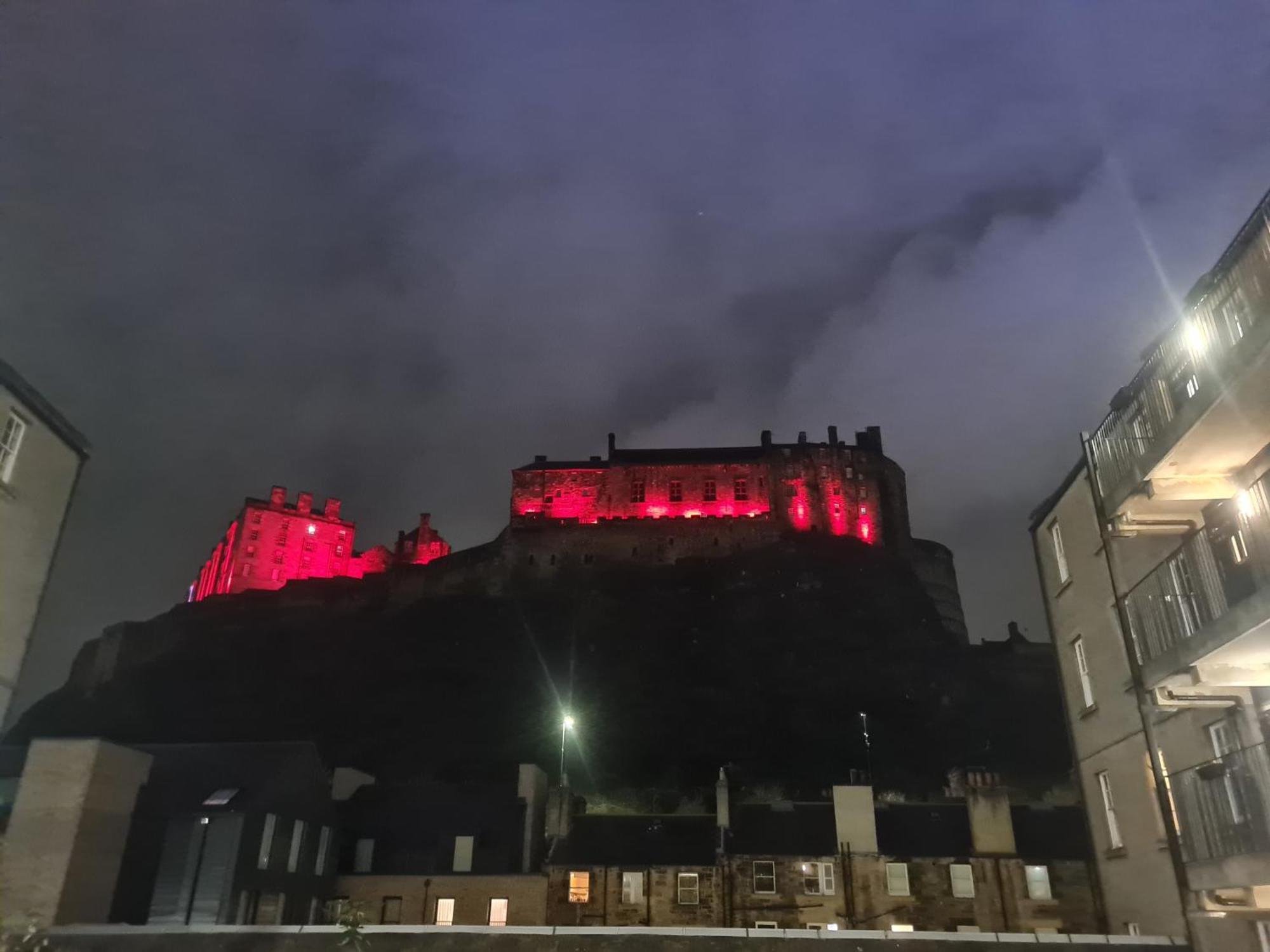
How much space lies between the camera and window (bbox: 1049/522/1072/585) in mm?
19609

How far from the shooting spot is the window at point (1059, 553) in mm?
19609

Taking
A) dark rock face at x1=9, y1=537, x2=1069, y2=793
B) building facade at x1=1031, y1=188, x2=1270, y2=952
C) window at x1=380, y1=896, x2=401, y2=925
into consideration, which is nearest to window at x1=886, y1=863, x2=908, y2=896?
building facade at x1=1031, y1=188, x2=1270, y2=952

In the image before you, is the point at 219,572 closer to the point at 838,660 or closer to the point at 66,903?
the point at 838,660

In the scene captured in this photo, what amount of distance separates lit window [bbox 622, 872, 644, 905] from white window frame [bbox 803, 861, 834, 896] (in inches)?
224

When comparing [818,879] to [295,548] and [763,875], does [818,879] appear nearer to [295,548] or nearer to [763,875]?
[763,875]

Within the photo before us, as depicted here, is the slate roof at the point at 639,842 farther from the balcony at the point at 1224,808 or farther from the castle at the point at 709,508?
the castle at the point at 709,508

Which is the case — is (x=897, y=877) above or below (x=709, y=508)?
below

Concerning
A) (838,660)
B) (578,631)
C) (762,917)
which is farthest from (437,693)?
(762,917)

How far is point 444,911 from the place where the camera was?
33.0m

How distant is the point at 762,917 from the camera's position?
30719 mm

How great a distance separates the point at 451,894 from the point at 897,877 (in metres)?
16.0

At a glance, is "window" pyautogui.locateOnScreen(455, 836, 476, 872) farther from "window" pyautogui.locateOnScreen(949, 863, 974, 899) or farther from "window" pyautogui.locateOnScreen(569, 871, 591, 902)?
"window" pyautogui.locateOnScreen(949, 863, 974, 899)

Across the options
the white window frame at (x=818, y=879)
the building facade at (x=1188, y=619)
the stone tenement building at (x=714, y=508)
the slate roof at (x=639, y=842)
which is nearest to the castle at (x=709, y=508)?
the stone tenement building at (x=714, y=508)

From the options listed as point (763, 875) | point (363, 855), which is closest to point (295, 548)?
point (363, 855)
